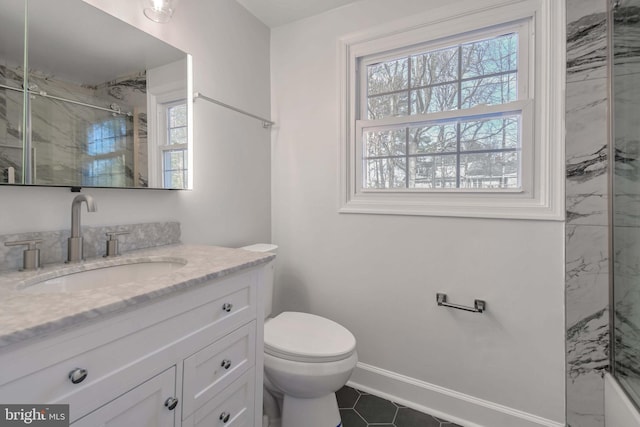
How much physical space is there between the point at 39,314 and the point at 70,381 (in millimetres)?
152

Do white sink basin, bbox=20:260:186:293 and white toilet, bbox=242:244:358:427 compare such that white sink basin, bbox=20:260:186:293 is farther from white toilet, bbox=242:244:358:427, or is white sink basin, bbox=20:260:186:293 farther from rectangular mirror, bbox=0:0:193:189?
white toilet, bbox=242:244:358:427

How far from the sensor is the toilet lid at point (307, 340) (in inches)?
49.7

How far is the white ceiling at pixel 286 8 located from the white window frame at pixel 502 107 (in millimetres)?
231

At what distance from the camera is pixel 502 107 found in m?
1.46

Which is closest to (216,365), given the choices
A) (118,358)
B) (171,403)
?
(171,403)

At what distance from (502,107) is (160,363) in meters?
1.71

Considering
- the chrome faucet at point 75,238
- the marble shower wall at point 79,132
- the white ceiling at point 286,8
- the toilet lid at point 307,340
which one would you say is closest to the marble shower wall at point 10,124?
the marble shower wall at point 79,132

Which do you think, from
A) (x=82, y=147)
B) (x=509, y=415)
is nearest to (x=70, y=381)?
(x=82, y=147)

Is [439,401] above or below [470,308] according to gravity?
below

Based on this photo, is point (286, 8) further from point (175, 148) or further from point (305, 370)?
point (305, 370)

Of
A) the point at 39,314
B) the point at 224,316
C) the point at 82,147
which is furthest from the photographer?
the point at 82,147

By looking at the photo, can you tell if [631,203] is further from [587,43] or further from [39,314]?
[39,314]

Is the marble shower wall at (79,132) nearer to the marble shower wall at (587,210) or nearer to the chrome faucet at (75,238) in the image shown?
the chrome faucet at (75,238)

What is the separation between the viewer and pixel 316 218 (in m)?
1.92
